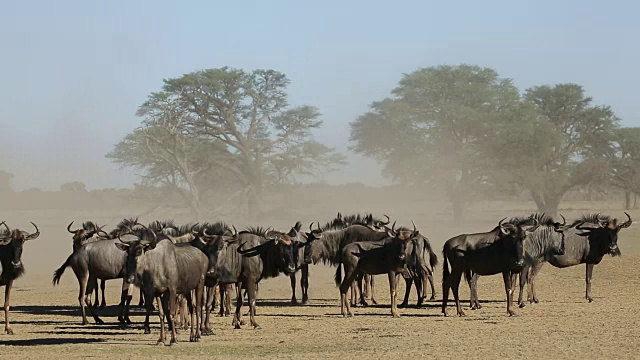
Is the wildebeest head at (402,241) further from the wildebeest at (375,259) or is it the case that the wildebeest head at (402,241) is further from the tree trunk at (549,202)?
the tree trunk at (549,202)

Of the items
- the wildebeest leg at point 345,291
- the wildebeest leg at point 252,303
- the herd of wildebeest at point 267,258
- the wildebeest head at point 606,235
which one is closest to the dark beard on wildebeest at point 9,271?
the herd of wildebeest at point 267,258

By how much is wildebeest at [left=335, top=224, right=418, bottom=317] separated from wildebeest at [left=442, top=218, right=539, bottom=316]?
92 cm

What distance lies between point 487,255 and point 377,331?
3.76 meters

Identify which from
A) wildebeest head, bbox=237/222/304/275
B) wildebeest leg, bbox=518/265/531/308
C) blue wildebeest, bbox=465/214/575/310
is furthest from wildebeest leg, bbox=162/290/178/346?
blue wildebeest, bbox=465/214/575/310

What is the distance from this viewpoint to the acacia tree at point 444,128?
216 feet

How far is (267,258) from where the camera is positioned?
783 inches

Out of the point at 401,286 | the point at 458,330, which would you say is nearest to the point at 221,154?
the point at 401,286

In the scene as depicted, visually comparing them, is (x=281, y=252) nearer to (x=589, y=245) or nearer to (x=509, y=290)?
(x=509, y=290)

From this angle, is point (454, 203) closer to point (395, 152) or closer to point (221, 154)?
point (395, 152)

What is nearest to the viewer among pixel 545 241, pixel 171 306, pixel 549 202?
pixel 171 306

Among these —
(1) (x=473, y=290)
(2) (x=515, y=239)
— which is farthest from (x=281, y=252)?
(2) (x=515, y=239)

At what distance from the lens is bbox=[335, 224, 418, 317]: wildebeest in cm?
2092

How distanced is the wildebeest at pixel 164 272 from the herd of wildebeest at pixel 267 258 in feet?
0.05

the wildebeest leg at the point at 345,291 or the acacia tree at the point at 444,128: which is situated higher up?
the acacia tree at the point at 444,128
